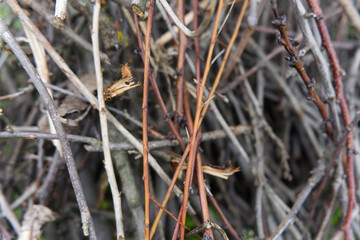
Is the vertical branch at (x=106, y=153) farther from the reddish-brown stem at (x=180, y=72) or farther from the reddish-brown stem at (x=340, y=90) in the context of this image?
the reddish-brown stem at (x=340, y=90)

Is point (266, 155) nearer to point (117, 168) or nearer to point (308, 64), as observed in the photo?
point (308, 64)

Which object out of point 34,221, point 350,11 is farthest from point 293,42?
point 34,221

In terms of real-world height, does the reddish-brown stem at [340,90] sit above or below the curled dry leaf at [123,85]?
below

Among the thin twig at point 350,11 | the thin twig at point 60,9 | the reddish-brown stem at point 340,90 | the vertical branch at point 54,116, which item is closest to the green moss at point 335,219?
the reddish-brown stem at point 340,90

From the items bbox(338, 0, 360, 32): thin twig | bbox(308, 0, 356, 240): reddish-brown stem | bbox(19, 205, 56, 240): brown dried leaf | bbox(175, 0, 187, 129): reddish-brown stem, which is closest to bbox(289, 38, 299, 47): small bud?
bbox(308, 0, 356, 240): reddish-brown stem

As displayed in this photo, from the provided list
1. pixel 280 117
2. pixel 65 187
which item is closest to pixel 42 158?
pixel 65 187

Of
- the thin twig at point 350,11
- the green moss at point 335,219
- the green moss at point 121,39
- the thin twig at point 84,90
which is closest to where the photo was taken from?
the thin twig at point 84,90

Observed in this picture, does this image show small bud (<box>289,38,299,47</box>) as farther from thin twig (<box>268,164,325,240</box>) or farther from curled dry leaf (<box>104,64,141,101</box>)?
thin twig (<box>268,164,325,240</box>)

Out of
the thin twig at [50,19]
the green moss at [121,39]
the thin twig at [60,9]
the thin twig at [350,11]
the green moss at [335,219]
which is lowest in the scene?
the green moss at [335,219]

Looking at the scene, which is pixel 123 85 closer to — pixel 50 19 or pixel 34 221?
pixel 50 19
